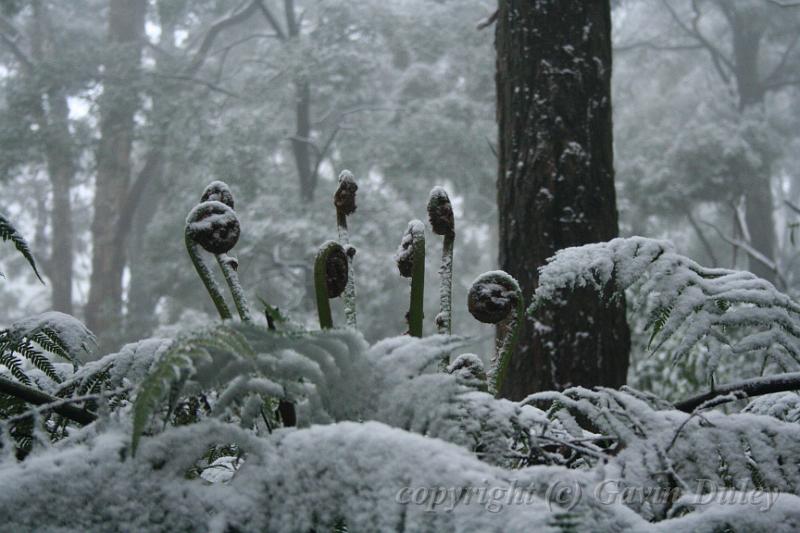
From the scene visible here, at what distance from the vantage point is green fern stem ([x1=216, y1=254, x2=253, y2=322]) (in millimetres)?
725

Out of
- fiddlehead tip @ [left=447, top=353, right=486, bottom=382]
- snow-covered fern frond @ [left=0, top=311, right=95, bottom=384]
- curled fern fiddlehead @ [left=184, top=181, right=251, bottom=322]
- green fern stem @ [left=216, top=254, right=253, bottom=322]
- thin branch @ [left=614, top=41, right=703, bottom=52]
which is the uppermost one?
thin branch @ [left=614, top=41, right=703, bottom=52]

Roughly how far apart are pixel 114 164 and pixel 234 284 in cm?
1119

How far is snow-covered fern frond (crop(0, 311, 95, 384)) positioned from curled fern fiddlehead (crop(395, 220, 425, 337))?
0.40 meters

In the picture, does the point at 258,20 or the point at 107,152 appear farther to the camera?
the point at 258,20

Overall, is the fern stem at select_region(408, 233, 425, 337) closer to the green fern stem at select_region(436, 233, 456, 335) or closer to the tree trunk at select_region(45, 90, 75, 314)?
the green fern stem at select_region(436, 233, 456, 335)

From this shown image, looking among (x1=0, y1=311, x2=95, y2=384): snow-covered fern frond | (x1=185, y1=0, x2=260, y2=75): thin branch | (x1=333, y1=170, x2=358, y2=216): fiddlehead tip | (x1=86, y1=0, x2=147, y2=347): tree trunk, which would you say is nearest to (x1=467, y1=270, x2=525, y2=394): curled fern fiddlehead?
(x1=333, y1=170, x2=358, y2=216): fiddlehead tip

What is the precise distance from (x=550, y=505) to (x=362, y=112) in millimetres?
11672

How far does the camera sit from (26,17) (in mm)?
13148

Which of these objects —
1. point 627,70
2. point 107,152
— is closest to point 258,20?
point 107,152

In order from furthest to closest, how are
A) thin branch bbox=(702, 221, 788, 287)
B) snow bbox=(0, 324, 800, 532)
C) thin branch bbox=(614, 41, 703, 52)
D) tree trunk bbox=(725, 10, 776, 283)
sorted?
1. thin branch bbox=(614, 41, 703, 52)
2. tree trunk bbox=(725, 10, 776, 283)
3. thin branch bbox=(702, 221, 788, 287)
4. snow bbox=(0, 324, 800, 532)

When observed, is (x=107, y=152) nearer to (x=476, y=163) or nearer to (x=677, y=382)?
(x=476, y=163)

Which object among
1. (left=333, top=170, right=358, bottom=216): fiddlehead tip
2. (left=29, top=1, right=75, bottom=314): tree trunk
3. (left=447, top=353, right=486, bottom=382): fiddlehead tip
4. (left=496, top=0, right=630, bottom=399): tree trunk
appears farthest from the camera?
(left=29, top=1, right=75, bottom=314): tree trunk

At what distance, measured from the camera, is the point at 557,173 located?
1705mm

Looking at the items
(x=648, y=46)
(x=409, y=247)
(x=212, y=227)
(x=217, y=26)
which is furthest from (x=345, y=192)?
(x=648, y=46)
